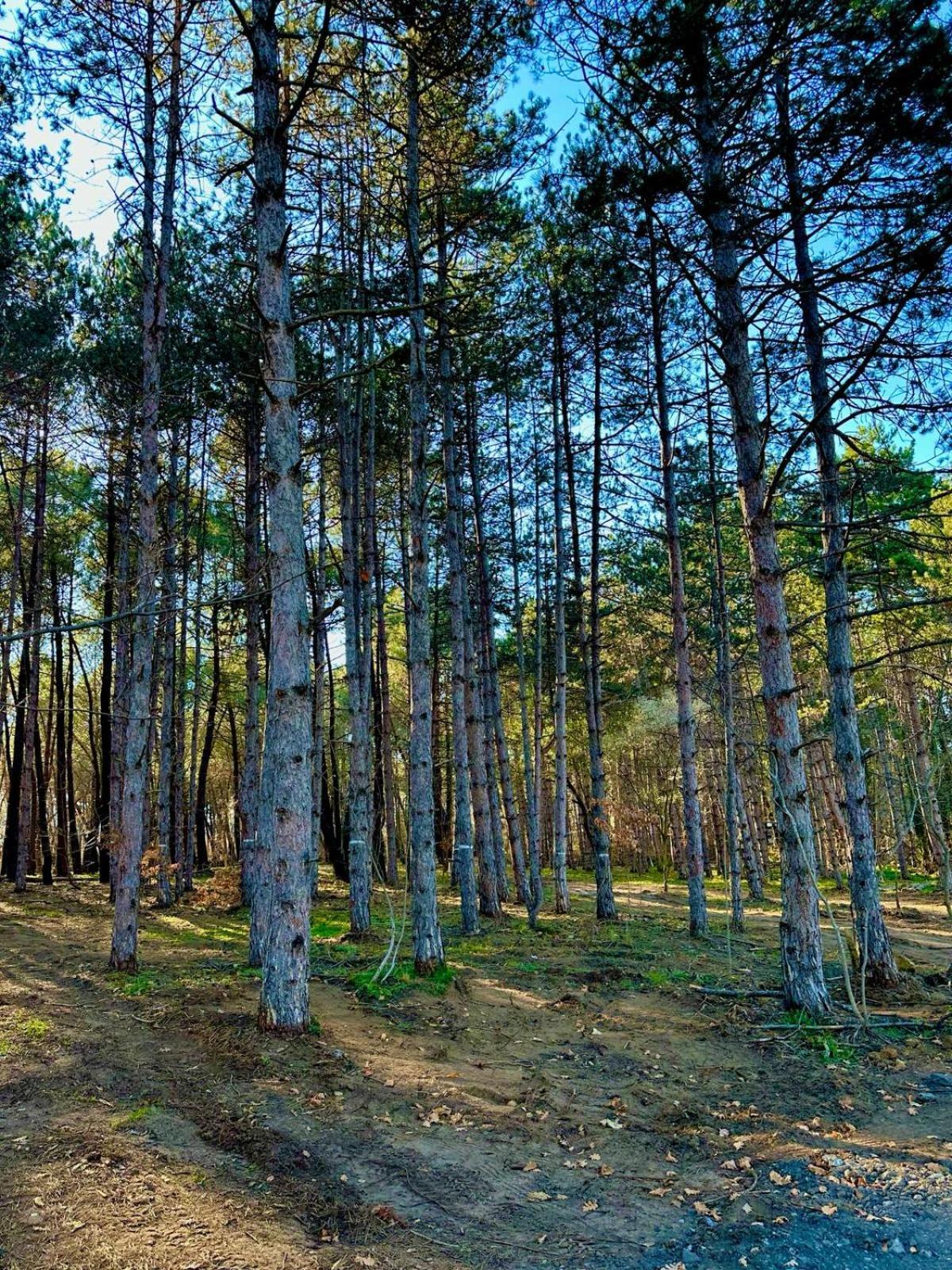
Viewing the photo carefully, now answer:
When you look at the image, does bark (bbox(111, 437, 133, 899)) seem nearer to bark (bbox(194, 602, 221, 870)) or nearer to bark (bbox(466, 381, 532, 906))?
bark (bbox(194, 602, 221, 870))

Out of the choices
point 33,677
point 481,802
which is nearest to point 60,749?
point 33,677

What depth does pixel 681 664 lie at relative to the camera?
11359 millimetres

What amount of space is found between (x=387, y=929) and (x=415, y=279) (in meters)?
9.19

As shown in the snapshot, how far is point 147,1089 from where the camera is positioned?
14.3ft

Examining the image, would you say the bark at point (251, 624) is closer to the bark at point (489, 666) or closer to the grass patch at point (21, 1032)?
the bark at point (489, 666)

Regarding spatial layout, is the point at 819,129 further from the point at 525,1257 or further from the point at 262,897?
the point at 262,897

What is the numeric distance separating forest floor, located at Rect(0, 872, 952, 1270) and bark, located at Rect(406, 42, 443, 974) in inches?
26.7

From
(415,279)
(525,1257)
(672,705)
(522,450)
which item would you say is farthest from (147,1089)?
(672,705)

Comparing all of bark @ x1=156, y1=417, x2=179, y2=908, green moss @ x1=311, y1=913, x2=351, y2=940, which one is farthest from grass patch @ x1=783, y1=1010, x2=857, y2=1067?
bark @ x1=156, y1=417, x2=179, y2=908

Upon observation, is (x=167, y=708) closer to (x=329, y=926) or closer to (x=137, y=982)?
(x=329, y=926)

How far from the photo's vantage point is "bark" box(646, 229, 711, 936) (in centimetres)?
1101

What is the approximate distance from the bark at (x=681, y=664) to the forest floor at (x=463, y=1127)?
11.4ft

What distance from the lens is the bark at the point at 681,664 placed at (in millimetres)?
11008

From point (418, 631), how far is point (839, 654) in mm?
4486
